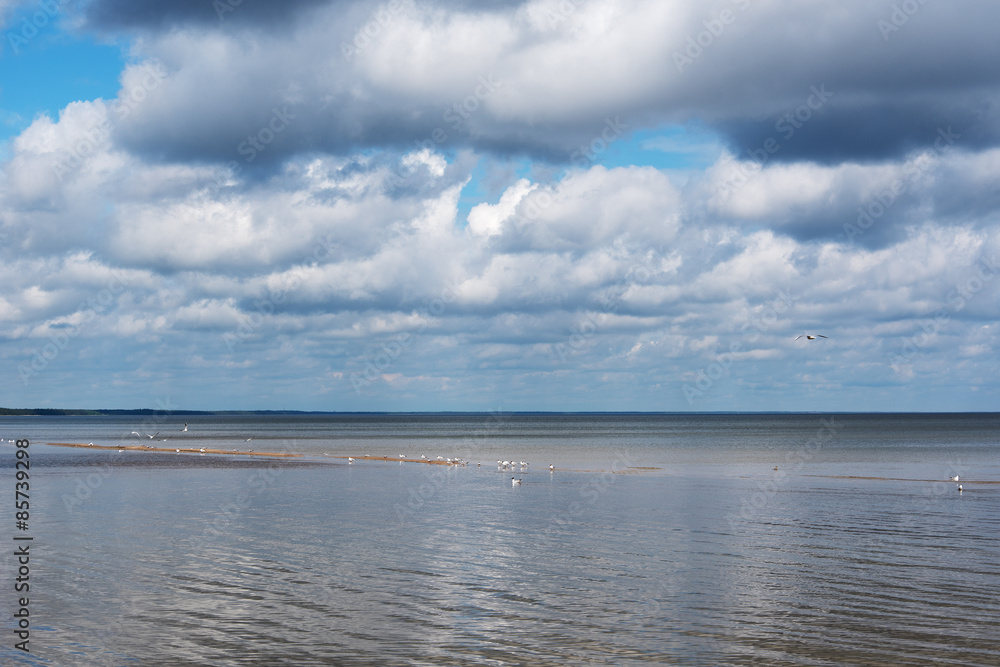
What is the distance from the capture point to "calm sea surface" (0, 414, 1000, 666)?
21.1m

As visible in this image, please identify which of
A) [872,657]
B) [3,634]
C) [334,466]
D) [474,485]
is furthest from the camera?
[334,466]

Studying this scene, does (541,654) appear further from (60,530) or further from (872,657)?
(60,530)

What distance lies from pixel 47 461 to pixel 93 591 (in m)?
74.0

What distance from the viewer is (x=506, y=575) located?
29.5 metres

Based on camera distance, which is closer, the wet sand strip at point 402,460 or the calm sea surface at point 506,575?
the calm sea surface at point 506,575

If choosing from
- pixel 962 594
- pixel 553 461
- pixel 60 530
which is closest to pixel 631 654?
pixel 962 594

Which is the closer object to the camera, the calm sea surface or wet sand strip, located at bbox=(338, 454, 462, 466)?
the calm sea surface

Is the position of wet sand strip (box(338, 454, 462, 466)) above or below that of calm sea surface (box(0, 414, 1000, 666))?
below

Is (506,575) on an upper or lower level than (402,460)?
upper

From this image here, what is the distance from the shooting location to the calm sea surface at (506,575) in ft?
69.2

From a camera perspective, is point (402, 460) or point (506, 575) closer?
point (506, 575)

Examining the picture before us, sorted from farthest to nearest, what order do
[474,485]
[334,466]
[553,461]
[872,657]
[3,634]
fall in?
1. [553,461]
2. [334,466]
3. [474,485]
4. [3,634]
5. [872,657]

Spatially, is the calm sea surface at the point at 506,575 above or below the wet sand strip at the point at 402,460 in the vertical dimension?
above

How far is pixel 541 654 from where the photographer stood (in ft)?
67.1
